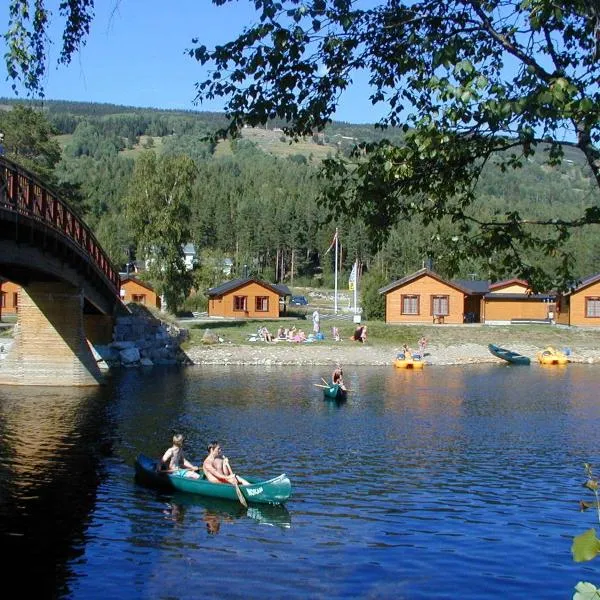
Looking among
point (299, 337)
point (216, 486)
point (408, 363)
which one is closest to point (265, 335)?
point (299, 337)

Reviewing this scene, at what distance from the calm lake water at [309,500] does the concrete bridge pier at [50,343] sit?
2455 millimetres

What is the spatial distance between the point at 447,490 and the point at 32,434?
1730 cm

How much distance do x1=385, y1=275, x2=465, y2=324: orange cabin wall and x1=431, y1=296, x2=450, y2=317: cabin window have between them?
0.70 ft

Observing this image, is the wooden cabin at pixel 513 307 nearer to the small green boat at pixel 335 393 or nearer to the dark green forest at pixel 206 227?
the dark green forest at pixel 206 227

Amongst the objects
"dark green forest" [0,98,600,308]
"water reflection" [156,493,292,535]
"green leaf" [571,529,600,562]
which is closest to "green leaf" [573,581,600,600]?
"green leaf" [571,529,600,562]

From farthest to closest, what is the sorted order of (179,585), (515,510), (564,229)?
(515,510), (179,585), (564,229)

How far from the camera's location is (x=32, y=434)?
109 feet

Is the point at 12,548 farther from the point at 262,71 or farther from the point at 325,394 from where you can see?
the point at 325,394

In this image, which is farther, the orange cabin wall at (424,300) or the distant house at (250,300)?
the distant house at (250,300)

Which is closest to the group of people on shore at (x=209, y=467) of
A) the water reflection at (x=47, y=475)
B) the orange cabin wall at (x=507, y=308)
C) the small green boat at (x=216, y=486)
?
the small green boat at (x=216, y=486)

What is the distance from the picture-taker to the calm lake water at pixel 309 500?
17.5m

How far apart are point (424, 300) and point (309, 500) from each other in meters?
59.7

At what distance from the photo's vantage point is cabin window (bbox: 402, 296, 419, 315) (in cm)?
8188

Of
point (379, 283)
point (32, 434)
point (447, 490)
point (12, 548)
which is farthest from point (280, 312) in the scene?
point (12, 548)
